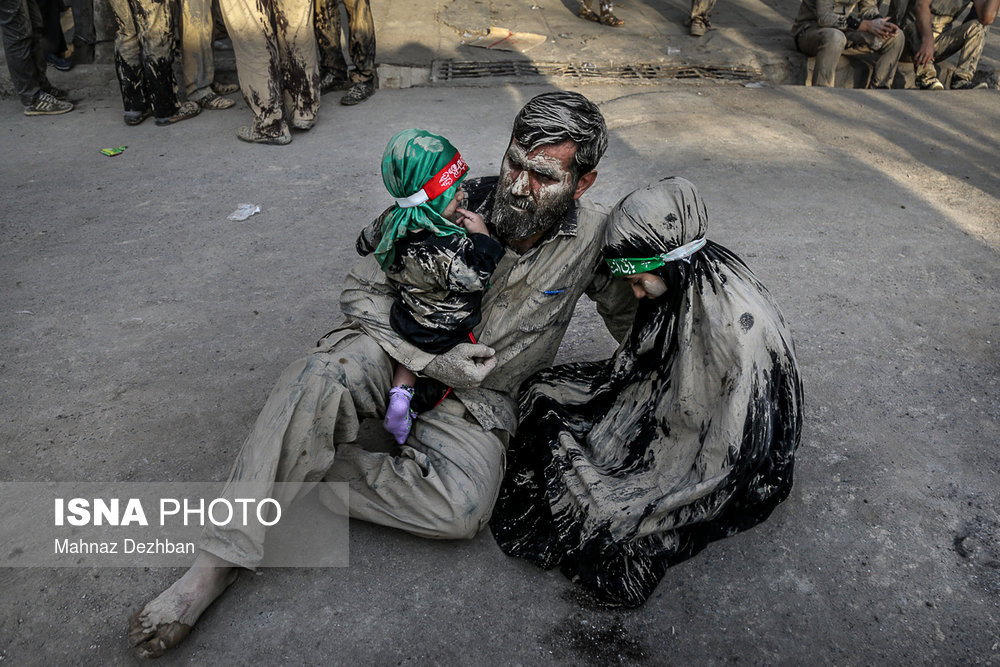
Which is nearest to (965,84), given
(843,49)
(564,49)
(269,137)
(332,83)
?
(843,49)

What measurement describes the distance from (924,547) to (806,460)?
0.50 metres

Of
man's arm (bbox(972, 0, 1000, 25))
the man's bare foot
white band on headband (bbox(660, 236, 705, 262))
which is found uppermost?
man's arm (bbox(972, 0, 1000, 25))

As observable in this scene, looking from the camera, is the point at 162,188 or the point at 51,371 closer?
the point at 51,371

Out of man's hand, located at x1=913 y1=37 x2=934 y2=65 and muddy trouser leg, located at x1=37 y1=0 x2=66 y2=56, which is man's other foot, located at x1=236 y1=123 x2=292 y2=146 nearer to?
muddy trouser leg, located at x1=37 y1=0 x2=66 y2=56

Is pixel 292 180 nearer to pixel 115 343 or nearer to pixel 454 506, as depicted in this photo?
pixel 115 343

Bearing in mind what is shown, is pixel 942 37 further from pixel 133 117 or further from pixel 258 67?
pixel 133 117

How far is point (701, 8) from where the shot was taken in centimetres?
761

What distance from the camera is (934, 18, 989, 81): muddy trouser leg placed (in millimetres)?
7637

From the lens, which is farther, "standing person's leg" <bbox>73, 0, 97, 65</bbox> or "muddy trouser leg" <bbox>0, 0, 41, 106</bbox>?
"standing person's leg" <bbox>73, 0, 97, 65</bbox>

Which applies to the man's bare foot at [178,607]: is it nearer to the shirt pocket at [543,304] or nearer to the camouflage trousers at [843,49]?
the shirt pocket at [543,304]

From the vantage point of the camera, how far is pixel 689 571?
2426 mm

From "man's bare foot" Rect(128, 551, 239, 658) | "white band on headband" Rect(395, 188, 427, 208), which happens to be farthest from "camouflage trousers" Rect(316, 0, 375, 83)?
"man's bare foot" Rect(128, 551, 239, 658)

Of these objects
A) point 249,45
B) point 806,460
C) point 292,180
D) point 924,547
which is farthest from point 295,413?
point 249,45

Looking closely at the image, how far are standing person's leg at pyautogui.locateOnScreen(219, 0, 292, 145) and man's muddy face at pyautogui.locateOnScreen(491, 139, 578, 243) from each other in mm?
3676
